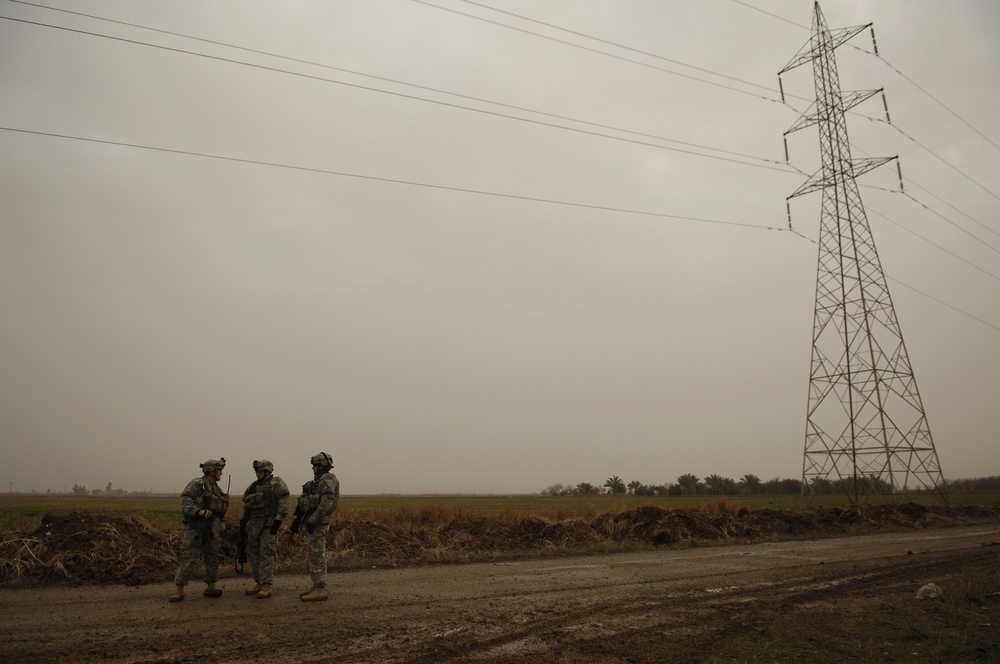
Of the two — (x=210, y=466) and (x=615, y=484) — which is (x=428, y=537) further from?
(x=615, y=484)

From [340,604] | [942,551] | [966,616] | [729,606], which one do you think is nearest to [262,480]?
[340,604]

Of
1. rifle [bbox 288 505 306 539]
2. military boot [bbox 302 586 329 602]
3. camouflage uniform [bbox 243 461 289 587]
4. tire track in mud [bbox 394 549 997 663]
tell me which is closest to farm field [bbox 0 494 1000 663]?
tire track in mud [bbox 394 549 997 663]

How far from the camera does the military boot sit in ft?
32.1

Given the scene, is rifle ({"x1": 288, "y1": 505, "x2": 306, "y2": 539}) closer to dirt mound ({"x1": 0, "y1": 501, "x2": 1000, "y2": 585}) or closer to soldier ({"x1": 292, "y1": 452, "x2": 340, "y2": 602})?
soldier ({"x1": 292, "y1": 452, "x2": 340, "y2": 602})

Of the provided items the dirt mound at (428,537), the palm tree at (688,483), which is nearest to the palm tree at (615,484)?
the palm tree at (688,483)

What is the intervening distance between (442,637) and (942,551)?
55.6 feet

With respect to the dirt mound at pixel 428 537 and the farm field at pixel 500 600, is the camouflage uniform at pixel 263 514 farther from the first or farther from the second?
the dirt mound at pixel 428 537

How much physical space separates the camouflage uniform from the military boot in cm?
104

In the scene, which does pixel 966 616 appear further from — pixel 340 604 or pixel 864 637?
pixel 340 604

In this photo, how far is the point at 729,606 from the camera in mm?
9781

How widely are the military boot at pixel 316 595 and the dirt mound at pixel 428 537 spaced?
13.5 feet

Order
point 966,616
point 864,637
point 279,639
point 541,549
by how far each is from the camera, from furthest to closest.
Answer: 1. point 541,549
2. point 966,616
3. point 864,637
4. point 279,639

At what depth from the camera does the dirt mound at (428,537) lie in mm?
12047

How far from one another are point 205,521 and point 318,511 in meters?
2.18
